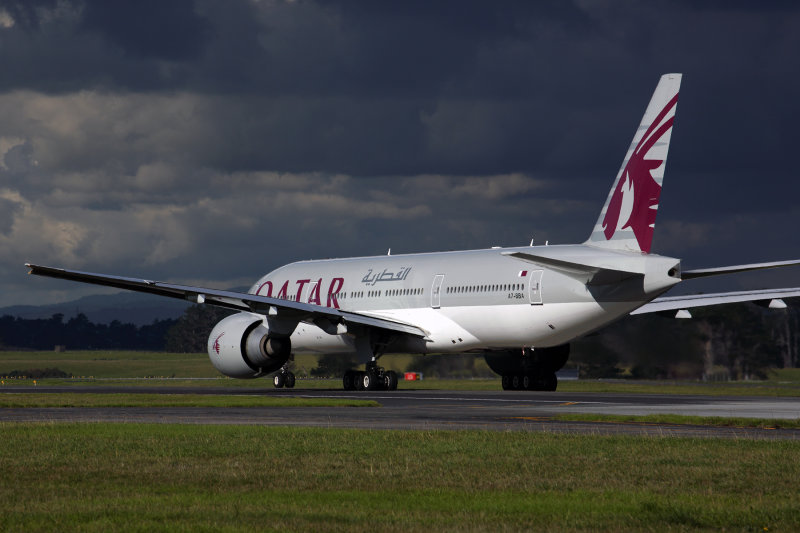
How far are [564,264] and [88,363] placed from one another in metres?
67.7

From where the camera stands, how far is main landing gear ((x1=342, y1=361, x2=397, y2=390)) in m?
44.9

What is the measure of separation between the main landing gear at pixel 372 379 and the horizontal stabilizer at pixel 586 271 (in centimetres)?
977

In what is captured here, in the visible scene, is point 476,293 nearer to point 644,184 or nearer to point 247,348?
point 644,184

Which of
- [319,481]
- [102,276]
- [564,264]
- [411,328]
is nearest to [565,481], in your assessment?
[319,481]

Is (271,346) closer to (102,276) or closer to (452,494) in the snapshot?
(102,276)

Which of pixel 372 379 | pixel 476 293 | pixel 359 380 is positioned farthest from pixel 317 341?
pixel 476 293

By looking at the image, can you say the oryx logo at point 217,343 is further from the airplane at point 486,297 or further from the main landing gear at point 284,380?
the main landing gear at point 284,380

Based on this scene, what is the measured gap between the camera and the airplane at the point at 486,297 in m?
36.5

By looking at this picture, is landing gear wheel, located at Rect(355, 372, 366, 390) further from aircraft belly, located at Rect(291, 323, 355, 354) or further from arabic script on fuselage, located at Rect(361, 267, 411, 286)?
arabic script on fuselage, located at Rect(361, 267, 411, 286)

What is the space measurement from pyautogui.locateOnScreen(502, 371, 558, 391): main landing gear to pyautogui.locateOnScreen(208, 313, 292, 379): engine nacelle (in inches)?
339

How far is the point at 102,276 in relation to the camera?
3875 centimetres

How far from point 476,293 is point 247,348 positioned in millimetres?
9133

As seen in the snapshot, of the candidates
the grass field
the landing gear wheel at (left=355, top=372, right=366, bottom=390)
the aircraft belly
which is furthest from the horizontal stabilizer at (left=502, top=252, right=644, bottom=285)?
the grass field

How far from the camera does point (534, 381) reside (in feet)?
150
